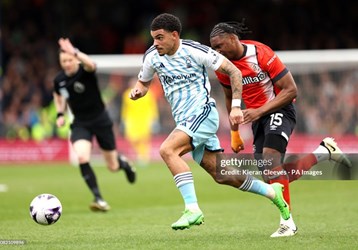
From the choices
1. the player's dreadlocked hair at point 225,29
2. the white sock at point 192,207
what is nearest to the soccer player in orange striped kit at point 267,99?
the player's dreadlocked hair at point 225,29

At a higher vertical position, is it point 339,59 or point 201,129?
point 339,59

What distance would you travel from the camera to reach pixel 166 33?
866cm

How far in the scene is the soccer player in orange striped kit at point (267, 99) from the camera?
A: 9.01 meters

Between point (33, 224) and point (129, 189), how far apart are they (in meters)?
6.16

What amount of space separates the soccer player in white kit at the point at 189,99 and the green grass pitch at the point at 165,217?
24.3 inches

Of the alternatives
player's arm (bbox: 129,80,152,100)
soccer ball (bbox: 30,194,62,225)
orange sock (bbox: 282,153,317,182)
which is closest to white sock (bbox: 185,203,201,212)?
orange sock (bbox: 282,153,317,182)

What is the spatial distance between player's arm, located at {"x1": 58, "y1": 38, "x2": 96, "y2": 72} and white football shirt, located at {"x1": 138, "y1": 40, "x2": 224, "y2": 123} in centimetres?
352

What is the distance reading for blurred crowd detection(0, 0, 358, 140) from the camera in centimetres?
2658

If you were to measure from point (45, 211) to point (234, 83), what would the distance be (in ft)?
8.06

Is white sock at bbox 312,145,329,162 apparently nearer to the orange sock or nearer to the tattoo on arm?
the orange sock

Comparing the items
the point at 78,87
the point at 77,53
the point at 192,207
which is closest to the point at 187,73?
the point at 192,207

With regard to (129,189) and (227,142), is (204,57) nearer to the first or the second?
(129,189)

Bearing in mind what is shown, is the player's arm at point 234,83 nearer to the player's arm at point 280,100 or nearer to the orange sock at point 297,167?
the player's arm at point 280,100

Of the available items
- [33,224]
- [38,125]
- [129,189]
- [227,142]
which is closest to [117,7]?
[38,125]
